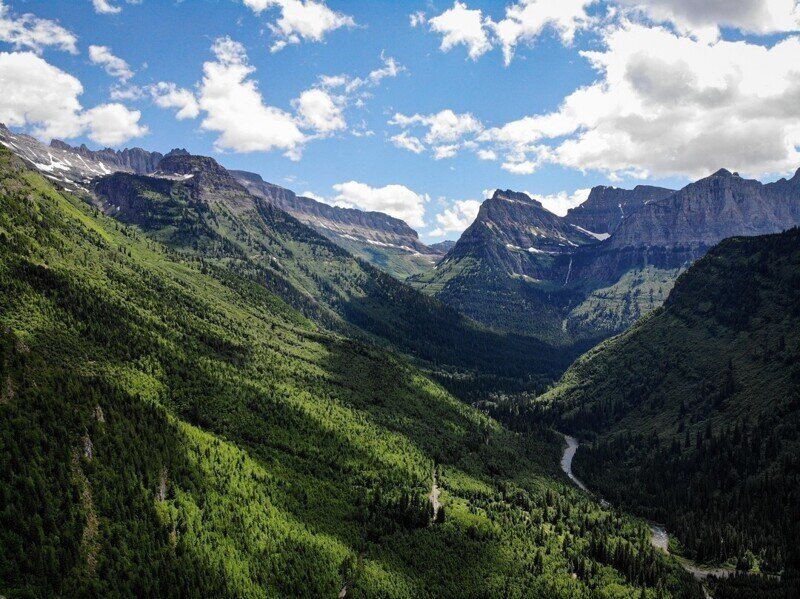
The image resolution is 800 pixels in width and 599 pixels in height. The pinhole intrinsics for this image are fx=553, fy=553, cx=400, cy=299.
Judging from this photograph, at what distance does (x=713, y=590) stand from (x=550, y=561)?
51724 mm

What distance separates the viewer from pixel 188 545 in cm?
11412

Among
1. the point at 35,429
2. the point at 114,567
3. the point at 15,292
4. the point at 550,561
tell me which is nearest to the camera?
the point at 114,567

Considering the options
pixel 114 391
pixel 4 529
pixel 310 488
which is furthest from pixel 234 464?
pixel 4 529

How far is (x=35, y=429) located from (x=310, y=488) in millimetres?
80997

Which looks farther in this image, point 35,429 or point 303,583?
point 303,583

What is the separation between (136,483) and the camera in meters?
116

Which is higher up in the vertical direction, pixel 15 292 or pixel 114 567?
pixel 15 292

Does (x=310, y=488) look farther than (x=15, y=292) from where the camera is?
No

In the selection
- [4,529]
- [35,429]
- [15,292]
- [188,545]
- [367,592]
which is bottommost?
[367,592]

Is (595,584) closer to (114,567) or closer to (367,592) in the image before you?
(367,592)

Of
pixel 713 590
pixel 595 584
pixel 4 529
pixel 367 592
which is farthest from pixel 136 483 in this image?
pixel 713 590

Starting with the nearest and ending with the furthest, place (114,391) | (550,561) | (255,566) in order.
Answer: (255,566)
(114,391)
(550,561)

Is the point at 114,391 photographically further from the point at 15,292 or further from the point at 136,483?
the point at 15,292

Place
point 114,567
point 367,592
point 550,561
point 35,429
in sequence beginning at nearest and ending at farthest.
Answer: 1. point 114,567
2. point 35,429
3. point 367,592
4. point 550,561
